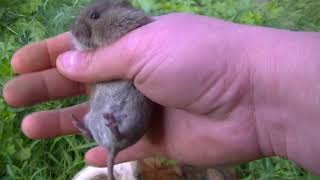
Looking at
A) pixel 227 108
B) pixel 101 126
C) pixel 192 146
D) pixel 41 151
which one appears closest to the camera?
pixel 101 126

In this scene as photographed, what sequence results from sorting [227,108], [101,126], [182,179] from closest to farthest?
[101,126] → [227,108] → [182,179]

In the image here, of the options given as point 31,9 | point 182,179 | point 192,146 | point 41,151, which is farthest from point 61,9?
point 192,146

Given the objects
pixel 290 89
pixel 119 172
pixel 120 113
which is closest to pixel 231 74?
pixel 290 89

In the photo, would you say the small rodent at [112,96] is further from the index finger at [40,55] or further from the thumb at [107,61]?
the index finger at [40,55]

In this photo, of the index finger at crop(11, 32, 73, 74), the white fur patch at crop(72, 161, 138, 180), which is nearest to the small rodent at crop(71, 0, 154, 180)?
the index finger at crop(11, 32, 73, 74)

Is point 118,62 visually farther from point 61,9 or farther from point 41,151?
point 61,9

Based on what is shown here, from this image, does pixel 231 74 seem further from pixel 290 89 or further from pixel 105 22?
pixel 105 22

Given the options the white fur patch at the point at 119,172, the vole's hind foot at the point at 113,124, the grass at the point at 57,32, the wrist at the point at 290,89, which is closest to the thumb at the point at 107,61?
the vole's hind foot at the point at 113,124

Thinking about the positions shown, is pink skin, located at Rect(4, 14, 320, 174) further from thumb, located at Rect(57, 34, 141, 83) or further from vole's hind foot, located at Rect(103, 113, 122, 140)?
vole's hind foot, located at Rect(103, 113, 122, 140)
